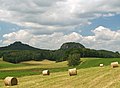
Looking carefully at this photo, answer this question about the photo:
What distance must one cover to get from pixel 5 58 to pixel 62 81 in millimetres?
163615

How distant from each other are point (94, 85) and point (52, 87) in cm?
396

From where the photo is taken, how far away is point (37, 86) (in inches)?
1069

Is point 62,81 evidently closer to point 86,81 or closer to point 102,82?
point 86,81

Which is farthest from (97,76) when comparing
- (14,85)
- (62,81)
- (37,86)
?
(14,85)

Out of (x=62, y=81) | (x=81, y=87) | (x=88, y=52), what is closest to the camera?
(x=81, y=87)

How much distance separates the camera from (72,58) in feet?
403

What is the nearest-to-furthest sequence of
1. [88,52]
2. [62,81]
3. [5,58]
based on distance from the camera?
[62,81] < [88,52] < [5,58]

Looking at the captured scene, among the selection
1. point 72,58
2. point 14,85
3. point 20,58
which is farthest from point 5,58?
point 14,85

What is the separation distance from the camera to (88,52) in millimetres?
172625

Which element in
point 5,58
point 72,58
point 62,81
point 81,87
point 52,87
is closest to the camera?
point 81,87

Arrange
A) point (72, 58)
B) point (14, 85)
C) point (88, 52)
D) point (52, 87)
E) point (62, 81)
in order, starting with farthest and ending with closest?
1. point (88, 52)
2. point (72, 58)
3. point (14, 85)
4. point (62, 81)
5. point (52, 87)

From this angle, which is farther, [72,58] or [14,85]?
[72,58]

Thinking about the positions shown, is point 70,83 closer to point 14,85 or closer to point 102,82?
point 102,82

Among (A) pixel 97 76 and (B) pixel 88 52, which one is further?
(B) pixel 88 52
